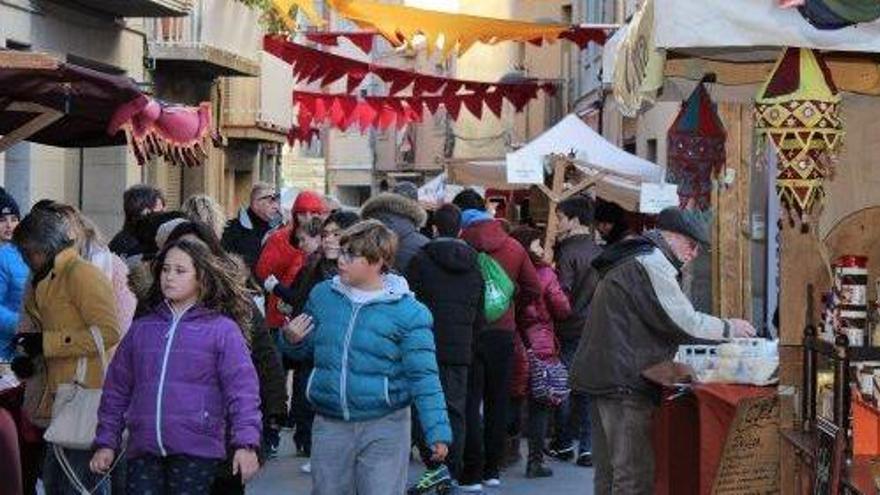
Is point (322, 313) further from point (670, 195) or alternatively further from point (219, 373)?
point (670, 195)

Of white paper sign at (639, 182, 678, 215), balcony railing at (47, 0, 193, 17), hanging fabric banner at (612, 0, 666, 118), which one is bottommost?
white paper sign at (639, 182, 678, 215)

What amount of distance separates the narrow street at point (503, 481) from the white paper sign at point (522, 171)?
20.4ft

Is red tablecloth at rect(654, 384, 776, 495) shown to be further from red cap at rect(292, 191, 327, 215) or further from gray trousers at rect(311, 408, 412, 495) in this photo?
red cap at rect(292, 191, 327, 215)

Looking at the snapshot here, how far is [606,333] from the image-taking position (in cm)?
1010

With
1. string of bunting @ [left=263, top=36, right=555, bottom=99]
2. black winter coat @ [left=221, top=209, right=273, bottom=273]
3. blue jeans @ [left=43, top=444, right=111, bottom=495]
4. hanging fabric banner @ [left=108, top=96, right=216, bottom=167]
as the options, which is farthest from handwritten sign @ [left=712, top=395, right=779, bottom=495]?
string of bunting @ [left=263, top=36, right=555, bottom=99]

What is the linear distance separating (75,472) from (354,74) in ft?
57.6

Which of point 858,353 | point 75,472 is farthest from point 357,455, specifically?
point 858,353

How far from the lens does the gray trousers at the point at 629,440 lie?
10.1 metres

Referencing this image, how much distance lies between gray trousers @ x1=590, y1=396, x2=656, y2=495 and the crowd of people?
10 millimetres

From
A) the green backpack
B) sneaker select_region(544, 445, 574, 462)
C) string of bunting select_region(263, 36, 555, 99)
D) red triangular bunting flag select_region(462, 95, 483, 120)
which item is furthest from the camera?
red triangular bunting flag select_region(462, 95, 483, 120)

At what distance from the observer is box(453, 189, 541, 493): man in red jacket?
527 inches

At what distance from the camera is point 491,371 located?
13.6 m

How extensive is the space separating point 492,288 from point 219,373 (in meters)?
5.60

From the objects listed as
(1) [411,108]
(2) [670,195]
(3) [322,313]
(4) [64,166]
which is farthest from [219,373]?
(1) [411,108]
